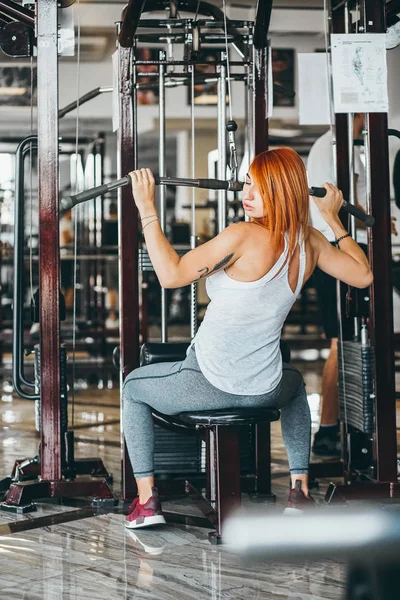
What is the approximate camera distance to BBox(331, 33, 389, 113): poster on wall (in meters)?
2.92

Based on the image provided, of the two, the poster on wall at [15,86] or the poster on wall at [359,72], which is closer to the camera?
the poster on wall at [359,72]

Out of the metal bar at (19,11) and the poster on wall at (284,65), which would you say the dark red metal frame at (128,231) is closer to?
the metal bar at (19,11)

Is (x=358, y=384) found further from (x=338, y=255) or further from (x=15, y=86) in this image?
(x=15, y=86)

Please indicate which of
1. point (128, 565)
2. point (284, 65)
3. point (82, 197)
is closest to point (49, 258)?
point (82, 197)

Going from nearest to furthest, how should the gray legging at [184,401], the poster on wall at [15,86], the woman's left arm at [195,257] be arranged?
the woman's left arm at [195,257], the gray legging at [184,401], the poster on wall at [15,86]

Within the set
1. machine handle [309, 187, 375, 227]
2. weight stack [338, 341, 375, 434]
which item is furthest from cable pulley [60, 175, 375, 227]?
weight stack [338, 341, 375, 434]

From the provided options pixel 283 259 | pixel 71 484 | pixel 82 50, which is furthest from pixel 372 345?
pixel 82 50

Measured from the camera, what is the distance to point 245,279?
94.1 inches

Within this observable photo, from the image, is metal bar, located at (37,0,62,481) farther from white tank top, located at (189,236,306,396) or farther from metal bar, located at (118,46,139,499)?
white tank top, located at (189,236,306,396)

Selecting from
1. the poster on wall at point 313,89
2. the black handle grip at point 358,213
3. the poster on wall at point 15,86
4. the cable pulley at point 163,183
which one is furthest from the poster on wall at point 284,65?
the cable pulley at point 163,183

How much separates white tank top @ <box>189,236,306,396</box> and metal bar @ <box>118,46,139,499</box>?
21.6 inches

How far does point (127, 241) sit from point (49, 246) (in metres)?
0.27

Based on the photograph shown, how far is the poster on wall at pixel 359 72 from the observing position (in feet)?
9.59

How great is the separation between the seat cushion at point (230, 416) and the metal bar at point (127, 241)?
56cm
